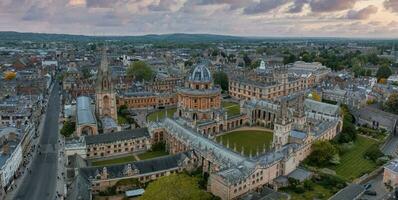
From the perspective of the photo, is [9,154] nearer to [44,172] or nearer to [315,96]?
[44,172]

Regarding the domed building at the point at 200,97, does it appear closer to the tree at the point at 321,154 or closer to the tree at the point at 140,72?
the tree at the point at 321,154

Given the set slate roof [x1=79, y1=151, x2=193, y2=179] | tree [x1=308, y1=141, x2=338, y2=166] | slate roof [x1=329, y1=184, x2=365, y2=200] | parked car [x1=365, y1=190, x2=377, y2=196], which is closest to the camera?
slate roof [x1=329, y1=184, x2=365, y2=200]

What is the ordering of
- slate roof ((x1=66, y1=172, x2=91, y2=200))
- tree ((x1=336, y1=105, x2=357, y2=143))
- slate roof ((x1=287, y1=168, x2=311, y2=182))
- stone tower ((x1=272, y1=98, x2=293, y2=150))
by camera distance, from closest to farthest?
1. slate roof ((x1=66, y1=172, x2=91, y2=200))
2. slate roof ((x1=287, y1=168, x2=311, y2=182))
3. stone tower ((x1=272, y1=98, x2=293, y2=150))
4. tree ((x1=336, y1=105, x2=357, y2=143))

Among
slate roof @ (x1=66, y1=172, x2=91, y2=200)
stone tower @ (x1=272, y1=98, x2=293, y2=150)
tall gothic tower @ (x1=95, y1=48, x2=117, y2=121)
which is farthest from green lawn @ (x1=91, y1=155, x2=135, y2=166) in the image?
stone tower @ (x1=272, y1=98, x2=293, y2=150)

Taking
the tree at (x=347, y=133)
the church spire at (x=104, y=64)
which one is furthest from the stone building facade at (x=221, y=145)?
the church spire at (x=104, y=64)

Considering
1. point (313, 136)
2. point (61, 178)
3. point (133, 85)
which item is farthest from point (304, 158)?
point (133, 85)

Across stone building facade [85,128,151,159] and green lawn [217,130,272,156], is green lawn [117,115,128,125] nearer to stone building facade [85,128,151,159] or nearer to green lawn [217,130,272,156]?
stone building facade [85,128,151,159]
